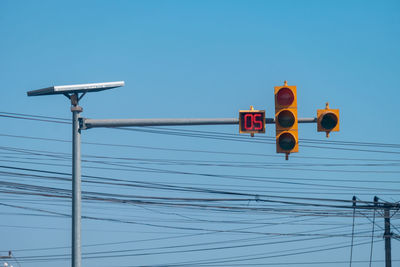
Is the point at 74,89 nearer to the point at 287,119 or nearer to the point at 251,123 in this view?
the point at 251,123

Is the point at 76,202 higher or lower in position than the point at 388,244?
higher

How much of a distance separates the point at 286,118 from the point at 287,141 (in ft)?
1.31

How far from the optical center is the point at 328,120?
11.8 meters

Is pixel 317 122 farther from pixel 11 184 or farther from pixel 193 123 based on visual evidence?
pixel 11 184

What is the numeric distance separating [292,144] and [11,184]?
49.7ft

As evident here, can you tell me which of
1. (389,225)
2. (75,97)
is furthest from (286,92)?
(389,225)

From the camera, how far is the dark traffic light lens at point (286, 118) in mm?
11649

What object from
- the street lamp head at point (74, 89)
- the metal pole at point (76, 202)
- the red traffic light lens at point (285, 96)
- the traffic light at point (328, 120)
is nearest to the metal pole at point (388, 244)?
the traffic light at point (328, 120)

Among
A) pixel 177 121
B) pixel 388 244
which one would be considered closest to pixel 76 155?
pixel 177 121

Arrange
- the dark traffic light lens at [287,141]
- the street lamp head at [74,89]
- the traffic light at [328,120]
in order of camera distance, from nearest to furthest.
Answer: the dark traffic light lens at [287,141] → the traffic light at [328,120] → the street lamp head at [74,89]

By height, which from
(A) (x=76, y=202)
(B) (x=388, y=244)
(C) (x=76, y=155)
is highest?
(C) (x=76, y=155)

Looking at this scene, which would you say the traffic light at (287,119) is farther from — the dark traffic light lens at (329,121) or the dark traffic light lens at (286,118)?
the dark traffic light lens at (329,121)

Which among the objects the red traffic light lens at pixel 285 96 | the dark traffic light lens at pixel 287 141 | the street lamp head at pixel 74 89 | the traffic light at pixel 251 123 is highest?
the street lamp head at pixel 74 89

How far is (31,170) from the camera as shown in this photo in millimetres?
24734
